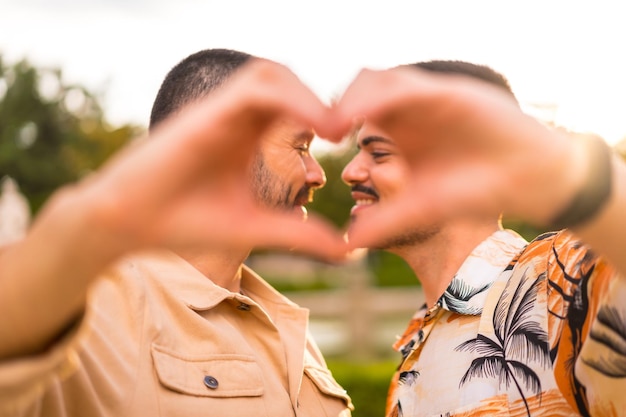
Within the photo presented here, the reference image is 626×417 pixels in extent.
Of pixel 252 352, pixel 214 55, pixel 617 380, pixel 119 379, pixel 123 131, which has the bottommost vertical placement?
Result: pixel 123 131

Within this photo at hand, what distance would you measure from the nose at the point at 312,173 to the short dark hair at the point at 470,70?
2.86 feet

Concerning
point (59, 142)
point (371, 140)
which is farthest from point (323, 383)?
point (59, 142)

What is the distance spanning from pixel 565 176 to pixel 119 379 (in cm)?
158

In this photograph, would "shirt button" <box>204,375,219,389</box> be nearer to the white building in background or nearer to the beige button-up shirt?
the beige button-up shirt

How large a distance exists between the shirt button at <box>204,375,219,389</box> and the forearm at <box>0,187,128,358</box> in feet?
4.51

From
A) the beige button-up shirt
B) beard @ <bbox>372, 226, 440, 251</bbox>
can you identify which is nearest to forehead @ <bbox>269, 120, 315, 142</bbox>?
beard @ <bbox>372, 226, 440, 251</bbox>

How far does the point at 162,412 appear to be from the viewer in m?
2.32

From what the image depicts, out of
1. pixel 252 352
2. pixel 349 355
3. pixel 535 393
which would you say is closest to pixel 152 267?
pixel 252 352

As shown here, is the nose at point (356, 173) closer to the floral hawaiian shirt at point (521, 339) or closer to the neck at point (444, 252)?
the neck at point (444, 252)

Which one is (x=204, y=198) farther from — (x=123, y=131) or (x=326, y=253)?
(x=123, y=131)

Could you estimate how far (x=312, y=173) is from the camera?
3.78 metres

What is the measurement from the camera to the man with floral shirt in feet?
3.74

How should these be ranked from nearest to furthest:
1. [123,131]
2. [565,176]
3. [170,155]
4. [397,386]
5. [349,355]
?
[170,155] → [565,176] → [397,386] → [349,355] → [123,131]

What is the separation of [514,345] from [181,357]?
117 centimetres
